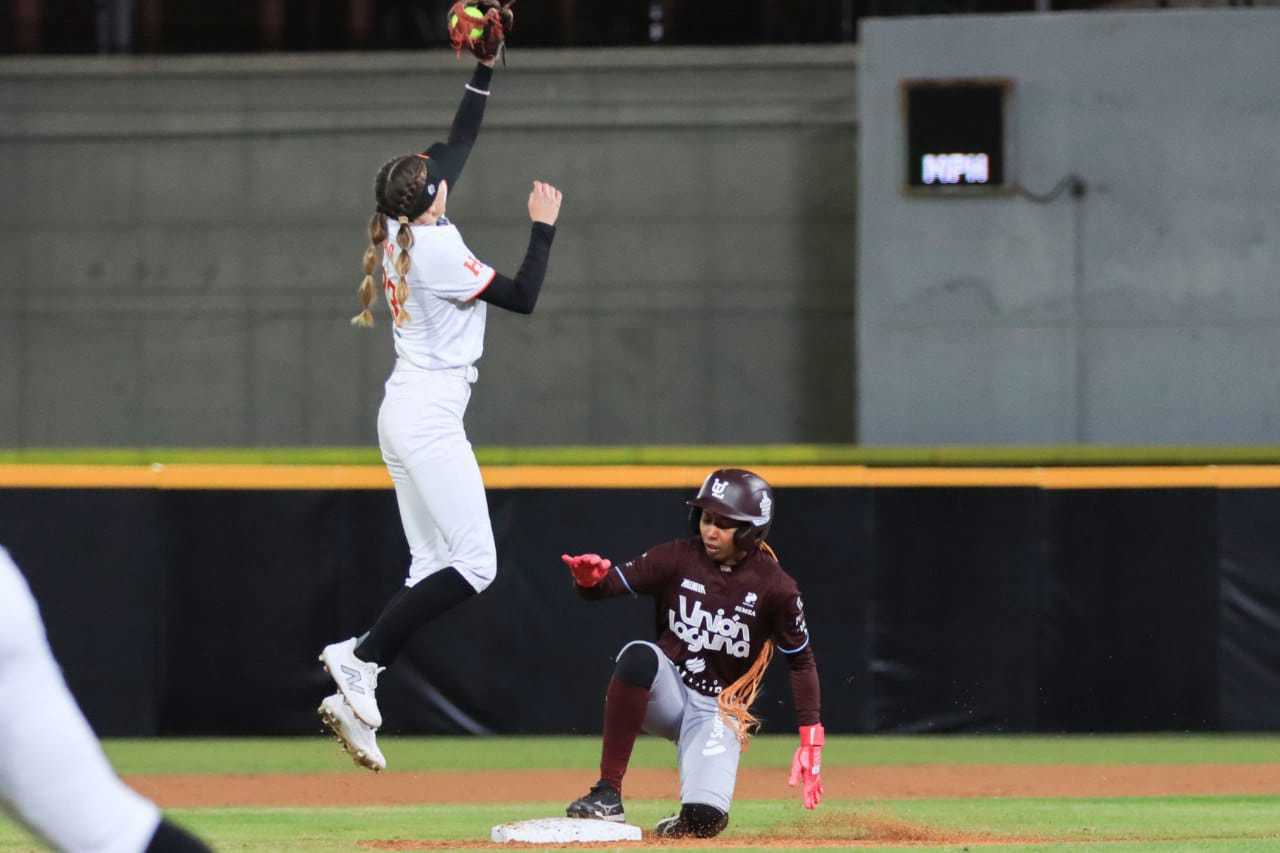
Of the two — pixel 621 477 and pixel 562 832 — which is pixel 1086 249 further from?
pixel 562 832

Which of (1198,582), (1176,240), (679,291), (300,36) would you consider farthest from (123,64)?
(1198,582)

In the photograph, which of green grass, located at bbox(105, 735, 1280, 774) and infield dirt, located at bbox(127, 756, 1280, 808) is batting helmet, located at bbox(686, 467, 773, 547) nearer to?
infield dirt, located at bbox(127, 756, 1280, 808)

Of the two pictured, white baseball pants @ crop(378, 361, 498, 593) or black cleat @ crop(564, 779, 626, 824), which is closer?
white baseball pants @ crop(378, 361, 498, 593)

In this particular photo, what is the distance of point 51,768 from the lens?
8.76 feet

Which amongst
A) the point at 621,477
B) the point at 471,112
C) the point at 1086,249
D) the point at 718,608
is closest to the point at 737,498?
the point at 718,608

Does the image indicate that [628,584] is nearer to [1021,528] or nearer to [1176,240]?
[1021,528]

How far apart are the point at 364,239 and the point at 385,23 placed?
1.99 m

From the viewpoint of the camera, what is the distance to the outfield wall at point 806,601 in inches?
429

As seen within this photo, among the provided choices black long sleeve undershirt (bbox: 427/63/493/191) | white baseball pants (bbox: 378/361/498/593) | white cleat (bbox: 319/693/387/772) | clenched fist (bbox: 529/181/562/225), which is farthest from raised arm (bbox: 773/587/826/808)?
black long sleeve undershirt (bbox: 427/63/493/191)

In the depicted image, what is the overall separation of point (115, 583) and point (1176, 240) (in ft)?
27.7

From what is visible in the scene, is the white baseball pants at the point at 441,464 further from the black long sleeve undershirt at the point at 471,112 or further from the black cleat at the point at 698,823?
the black cleat at the point at 698,823

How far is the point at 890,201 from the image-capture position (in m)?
15.0

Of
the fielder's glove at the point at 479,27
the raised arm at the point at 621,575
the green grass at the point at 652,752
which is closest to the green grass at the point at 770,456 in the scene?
the green grass at the point at 652,752

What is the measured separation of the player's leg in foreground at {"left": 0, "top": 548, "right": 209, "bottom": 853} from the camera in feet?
8.66
